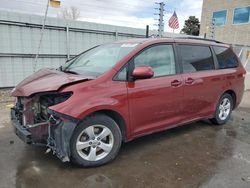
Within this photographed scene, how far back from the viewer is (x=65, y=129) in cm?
282

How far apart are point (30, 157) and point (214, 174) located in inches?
97.7

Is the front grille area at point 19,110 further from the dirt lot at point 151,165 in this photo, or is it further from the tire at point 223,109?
the tire at point 223,109

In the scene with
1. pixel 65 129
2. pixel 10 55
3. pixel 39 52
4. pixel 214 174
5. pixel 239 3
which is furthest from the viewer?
pixel 239 3

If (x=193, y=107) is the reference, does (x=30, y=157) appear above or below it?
below

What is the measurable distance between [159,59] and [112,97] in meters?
1.10

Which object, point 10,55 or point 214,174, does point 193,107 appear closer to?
point 214,174

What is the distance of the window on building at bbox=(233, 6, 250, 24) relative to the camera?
19802 mm

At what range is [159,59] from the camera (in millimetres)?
3770

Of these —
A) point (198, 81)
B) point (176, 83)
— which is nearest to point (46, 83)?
point (176, 83)

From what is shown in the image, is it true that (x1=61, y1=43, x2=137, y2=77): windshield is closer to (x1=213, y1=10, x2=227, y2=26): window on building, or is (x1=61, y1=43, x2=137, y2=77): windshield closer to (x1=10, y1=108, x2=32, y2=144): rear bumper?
(x1=10, y1=108, x2=32, y2=144): rear bumper

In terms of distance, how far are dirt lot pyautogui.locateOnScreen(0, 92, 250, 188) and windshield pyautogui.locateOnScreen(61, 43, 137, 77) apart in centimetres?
129

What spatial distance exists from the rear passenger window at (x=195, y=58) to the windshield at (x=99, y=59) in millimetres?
982

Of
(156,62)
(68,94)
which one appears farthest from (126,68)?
(68,94)

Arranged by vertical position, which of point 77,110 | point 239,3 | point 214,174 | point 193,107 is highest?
point 239,3
